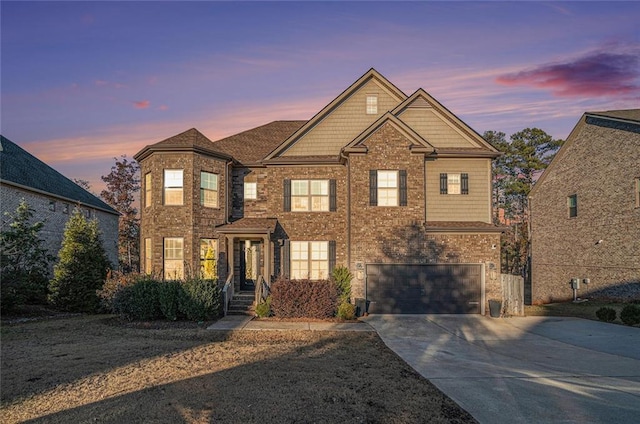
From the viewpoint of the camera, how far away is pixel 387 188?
55.8ft

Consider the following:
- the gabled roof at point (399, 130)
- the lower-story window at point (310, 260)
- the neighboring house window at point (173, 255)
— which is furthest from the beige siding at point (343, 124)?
the neighboring house window at point (173, 255)

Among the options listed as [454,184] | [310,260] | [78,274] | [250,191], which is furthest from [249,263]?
[454,184]

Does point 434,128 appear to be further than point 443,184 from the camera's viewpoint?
Yes

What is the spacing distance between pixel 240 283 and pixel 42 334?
7.66 m

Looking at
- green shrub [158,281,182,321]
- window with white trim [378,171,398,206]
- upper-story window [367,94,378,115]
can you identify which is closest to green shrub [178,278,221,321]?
green shrub [158,281,182,321]

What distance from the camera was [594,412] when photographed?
6477 mm

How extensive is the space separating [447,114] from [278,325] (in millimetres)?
11831

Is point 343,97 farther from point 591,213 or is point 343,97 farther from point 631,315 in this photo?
point 591,213

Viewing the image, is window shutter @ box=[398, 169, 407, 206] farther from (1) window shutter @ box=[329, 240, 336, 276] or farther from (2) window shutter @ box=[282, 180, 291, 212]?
(2) window shutter @ box=[282, 180, 291, 212]

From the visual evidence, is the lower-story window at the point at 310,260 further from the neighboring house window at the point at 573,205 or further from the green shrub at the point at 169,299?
the neighboring house window at the point at 573,205


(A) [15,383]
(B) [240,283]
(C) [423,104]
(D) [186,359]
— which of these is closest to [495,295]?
(C) [423,104]

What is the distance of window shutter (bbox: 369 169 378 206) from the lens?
667 inches

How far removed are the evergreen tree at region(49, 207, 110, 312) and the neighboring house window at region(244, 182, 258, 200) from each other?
6.86 metres

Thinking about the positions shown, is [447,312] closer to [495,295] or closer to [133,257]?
[495,295]
